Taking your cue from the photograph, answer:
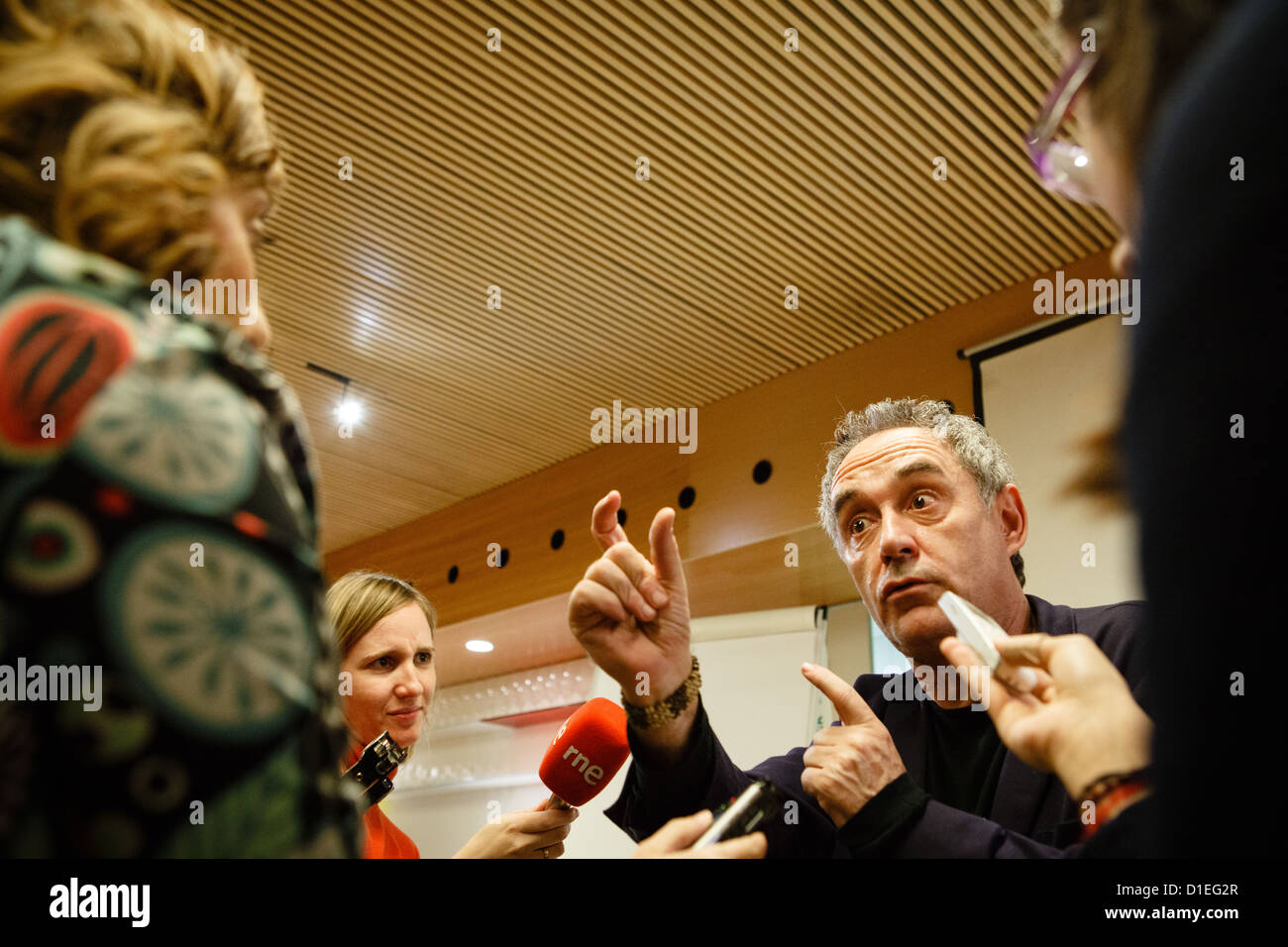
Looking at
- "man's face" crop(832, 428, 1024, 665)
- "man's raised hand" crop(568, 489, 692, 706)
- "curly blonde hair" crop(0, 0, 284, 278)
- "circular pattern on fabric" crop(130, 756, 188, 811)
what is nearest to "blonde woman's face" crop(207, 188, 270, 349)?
"curly blonde hair" crop(0, 0, 284, 278)

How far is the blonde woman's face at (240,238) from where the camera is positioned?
2.71ft

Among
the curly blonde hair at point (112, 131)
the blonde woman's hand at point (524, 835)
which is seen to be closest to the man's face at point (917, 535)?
the blonde woman's hand at point (524, 835)

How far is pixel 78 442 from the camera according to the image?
1.80ft

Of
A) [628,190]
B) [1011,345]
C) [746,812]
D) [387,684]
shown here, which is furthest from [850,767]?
[1011,345]

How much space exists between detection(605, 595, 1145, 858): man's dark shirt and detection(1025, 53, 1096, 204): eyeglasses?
2.40ft

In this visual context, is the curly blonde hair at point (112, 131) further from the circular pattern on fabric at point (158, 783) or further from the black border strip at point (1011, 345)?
the black border strip at point (1011, 345)

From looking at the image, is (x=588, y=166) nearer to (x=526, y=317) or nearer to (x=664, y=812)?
(x=526, y=317)

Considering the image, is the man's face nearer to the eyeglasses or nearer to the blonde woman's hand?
the blonde woman's hand

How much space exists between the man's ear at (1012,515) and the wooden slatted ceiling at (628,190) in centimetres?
126

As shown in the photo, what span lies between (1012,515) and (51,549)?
2075 mm

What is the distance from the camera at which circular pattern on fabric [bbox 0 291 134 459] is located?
1.81 feet

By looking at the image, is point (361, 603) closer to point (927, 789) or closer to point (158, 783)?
point (927, 789)

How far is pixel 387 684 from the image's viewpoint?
2.59 metres

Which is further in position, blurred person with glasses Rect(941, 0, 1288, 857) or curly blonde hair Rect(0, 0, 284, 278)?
curly blonde hair Rect(0, 0, 284, 278)
